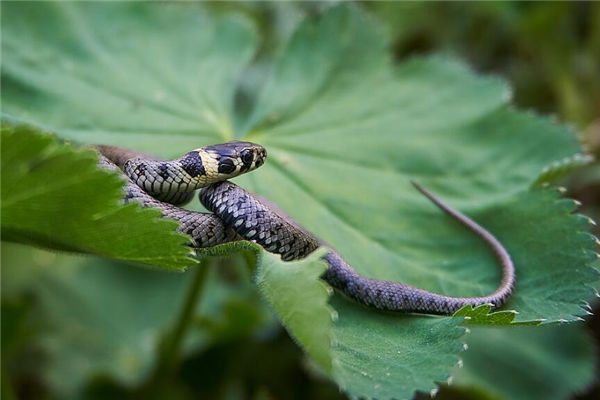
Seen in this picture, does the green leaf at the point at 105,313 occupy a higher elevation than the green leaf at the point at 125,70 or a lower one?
lower

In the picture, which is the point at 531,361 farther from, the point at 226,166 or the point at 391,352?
the point at 226,166

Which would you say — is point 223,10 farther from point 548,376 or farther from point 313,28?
point 548,376

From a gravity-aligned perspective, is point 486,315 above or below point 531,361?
above

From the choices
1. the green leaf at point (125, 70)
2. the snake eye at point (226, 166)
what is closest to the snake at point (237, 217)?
the snake eye at point (226, 166)

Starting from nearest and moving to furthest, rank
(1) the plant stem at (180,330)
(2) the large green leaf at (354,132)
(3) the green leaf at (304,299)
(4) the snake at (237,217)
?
(3) the green leaf at (304,299) → (4) the snake at (237,217) → (2) the large green leaf at (354,132) → (1) the plant stem at (180,330)

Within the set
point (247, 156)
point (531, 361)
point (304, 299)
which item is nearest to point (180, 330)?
point (247, 156)

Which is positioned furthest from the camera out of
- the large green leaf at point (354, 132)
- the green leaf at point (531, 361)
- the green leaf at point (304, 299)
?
the green leaf at point (531, 361)

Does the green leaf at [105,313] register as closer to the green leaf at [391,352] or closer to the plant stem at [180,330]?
the plant stem at [180,330]
